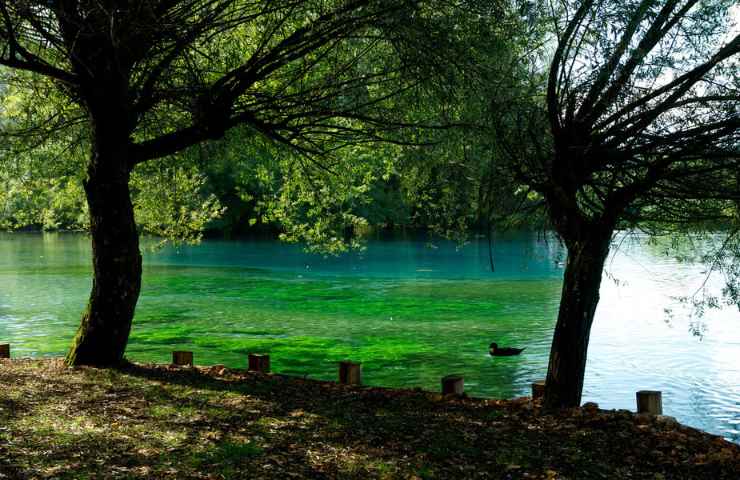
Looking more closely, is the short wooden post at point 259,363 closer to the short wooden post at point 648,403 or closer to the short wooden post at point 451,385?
the short wooden post at point 451,385

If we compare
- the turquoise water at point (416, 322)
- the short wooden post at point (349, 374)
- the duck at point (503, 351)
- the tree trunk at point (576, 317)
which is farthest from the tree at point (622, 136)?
the duck at point (503, 351)

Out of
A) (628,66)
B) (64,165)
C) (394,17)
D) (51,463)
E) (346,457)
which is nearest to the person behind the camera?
(51,463)

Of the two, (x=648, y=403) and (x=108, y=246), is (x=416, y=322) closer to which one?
(x=108, y=246)

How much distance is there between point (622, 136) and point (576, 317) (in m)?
2.22

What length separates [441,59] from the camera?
9.52 meters

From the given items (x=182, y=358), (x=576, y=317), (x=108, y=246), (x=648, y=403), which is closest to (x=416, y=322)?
(x=182, y=358)

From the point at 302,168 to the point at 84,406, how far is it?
712 cm

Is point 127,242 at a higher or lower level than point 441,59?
lower

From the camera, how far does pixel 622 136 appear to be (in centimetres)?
833

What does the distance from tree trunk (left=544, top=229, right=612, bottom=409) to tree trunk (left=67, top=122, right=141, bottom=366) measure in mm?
5705

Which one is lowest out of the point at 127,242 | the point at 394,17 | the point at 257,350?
the point at 257,350

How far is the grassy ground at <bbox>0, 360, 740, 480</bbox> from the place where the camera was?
21.1ft

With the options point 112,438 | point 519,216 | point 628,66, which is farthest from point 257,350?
point 628,66

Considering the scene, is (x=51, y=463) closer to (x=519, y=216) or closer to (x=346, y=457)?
(x=346, y=457)
